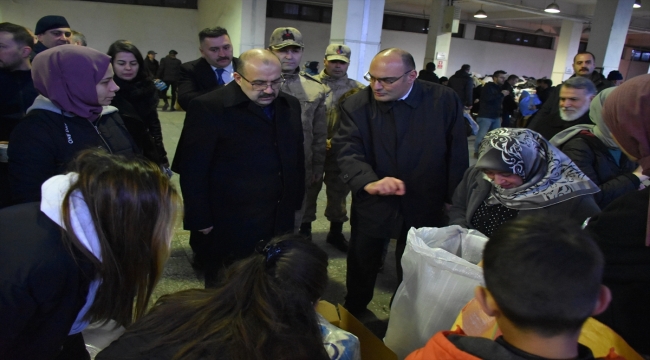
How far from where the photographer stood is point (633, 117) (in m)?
1.17

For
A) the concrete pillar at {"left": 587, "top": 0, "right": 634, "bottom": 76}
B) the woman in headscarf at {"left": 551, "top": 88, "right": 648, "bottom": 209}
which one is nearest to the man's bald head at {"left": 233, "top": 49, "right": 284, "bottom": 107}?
the woman in headscarf at {"left": 551, "top": 88, "right": 648, "bottom": 209}

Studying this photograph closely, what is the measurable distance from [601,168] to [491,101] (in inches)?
199

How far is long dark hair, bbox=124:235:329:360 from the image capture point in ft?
2.94

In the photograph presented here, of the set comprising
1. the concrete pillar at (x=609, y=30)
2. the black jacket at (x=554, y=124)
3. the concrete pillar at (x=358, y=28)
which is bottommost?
the black jacket at (x=554, y=124)

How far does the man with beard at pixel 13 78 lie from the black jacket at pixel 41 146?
86cm

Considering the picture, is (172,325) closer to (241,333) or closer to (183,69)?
(241,333)

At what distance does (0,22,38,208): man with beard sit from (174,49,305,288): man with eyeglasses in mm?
1053

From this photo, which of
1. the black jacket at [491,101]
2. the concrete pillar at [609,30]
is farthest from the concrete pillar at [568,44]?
the black jacket at [491,101]

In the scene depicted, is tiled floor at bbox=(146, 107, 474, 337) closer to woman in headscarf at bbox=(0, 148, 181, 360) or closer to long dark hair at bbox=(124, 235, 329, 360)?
woman in headscarf at bbox=(0, 148, 181, 360)

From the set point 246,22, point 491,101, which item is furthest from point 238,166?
point 246,22

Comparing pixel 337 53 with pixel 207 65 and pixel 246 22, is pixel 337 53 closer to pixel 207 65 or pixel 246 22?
pixel 207 65

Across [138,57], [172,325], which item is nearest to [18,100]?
[138,57]

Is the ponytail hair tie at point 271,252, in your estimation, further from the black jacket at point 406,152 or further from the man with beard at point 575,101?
the man with beard at point 575,101

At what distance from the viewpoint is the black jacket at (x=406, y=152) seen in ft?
7.47
